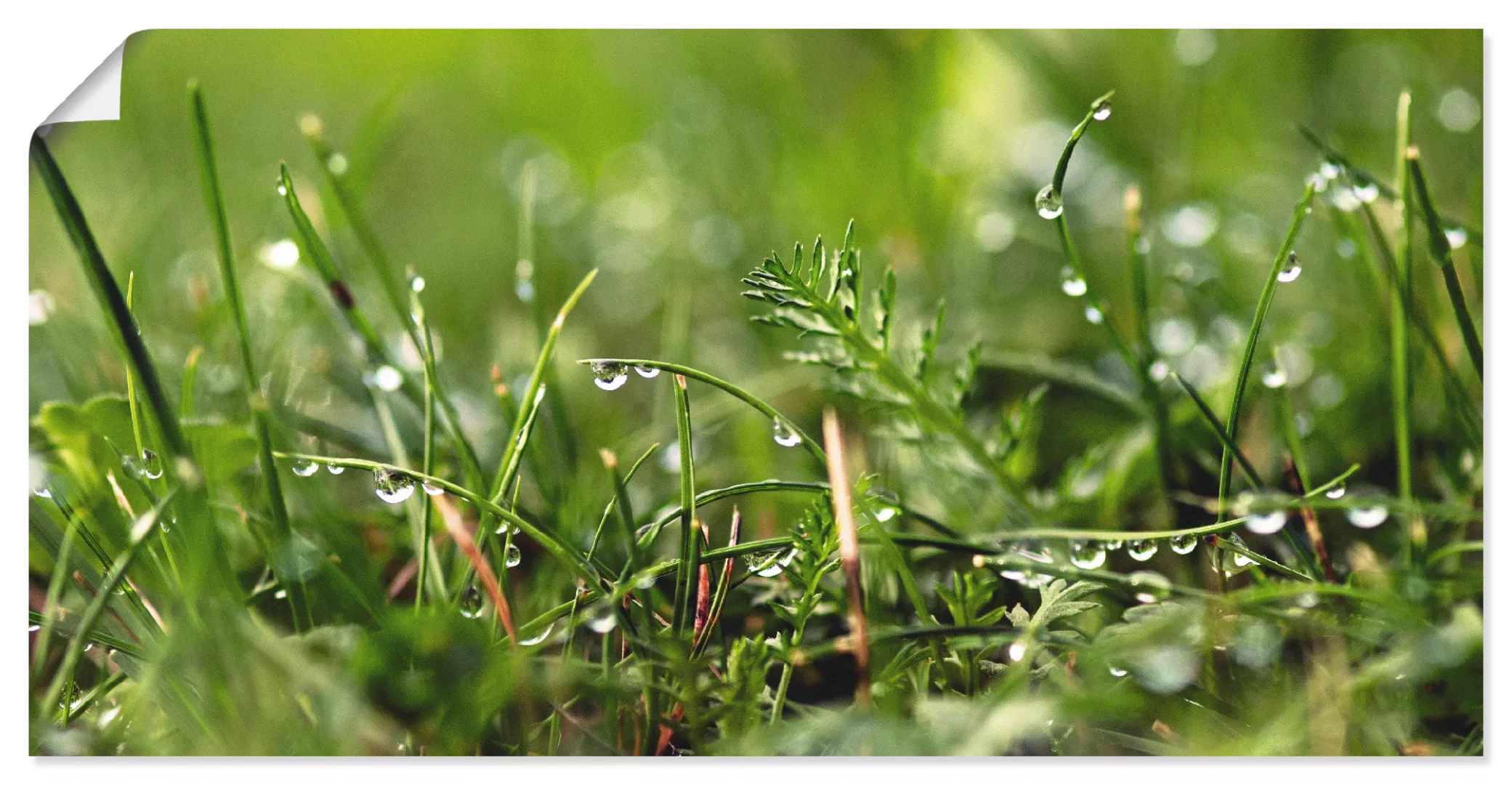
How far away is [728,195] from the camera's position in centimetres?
125

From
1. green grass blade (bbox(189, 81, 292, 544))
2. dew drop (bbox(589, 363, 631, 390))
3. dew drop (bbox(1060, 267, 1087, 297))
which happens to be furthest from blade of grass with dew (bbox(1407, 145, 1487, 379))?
green grass blade (bbox(189, 81, 292, 544))

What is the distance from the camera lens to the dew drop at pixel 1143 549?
2.22 ft

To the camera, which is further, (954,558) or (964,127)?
(964,127)

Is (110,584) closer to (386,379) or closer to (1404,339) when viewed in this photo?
(386,379)

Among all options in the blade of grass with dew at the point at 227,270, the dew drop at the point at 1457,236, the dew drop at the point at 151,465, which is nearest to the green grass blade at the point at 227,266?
the blade of grass with dew at the point at 227,270

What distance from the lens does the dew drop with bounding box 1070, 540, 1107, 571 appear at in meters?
0.69

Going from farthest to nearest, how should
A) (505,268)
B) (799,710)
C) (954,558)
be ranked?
(505,268), (954,558), (799,710)

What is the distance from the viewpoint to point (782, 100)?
1.32 meters

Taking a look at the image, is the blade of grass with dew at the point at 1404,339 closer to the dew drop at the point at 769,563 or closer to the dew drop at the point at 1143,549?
the dew drop at the point at 1143,549

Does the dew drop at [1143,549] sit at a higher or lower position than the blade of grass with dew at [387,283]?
lower

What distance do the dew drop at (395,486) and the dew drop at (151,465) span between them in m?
0.17
